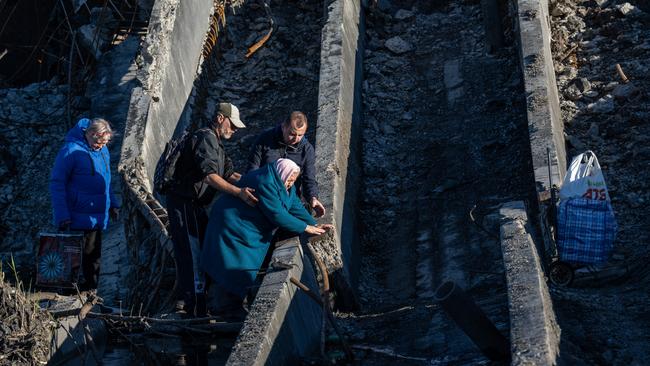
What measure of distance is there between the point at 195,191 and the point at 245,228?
0.59 m

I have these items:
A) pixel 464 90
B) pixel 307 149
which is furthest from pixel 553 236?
pixel 464 90

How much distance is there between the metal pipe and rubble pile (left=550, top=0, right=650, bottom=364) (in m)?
0.40

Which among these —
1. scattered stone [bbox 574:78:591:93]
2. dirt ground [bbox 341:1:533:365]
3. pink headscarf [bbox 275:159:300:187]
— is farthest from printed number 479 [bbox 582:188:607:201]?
scattered stone [bbox 574:78:591:93]

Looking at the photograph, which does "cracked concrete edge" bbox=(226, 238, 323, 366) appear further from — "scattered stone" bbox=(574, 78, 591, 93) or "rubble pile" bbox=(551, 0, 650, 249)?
"scattered stone" bbox=(574, 78, 591, 93)

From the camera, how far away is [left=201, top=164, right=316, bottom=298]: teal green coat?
27.5 feet

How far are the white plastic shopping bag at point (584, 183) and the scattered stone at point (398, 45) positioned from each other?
4.03m

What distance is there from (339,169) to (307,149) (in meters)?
1.47

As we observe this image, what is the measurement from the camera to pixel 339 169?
10672 millimetres

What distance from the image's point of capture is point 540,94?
36.1ft

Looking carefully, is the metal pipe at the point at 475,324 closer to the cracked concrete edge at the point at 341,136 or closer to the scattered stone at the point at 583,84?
the cracked concrete edge at the point at 341,136

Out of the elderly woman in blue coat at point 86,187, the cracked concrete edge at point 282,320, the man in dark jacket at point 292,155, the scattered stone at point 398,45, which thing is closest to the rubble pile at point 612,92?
the scattered stone at point 398,45

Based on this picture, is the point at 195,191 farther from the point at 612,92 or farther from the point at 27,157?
the point at 27,157

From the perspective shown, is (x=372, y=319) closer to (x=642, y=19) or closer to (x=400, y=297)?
(x=400, y=297)

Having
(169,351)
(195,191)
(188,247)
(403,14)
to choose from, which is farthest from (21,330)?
(403,14)
